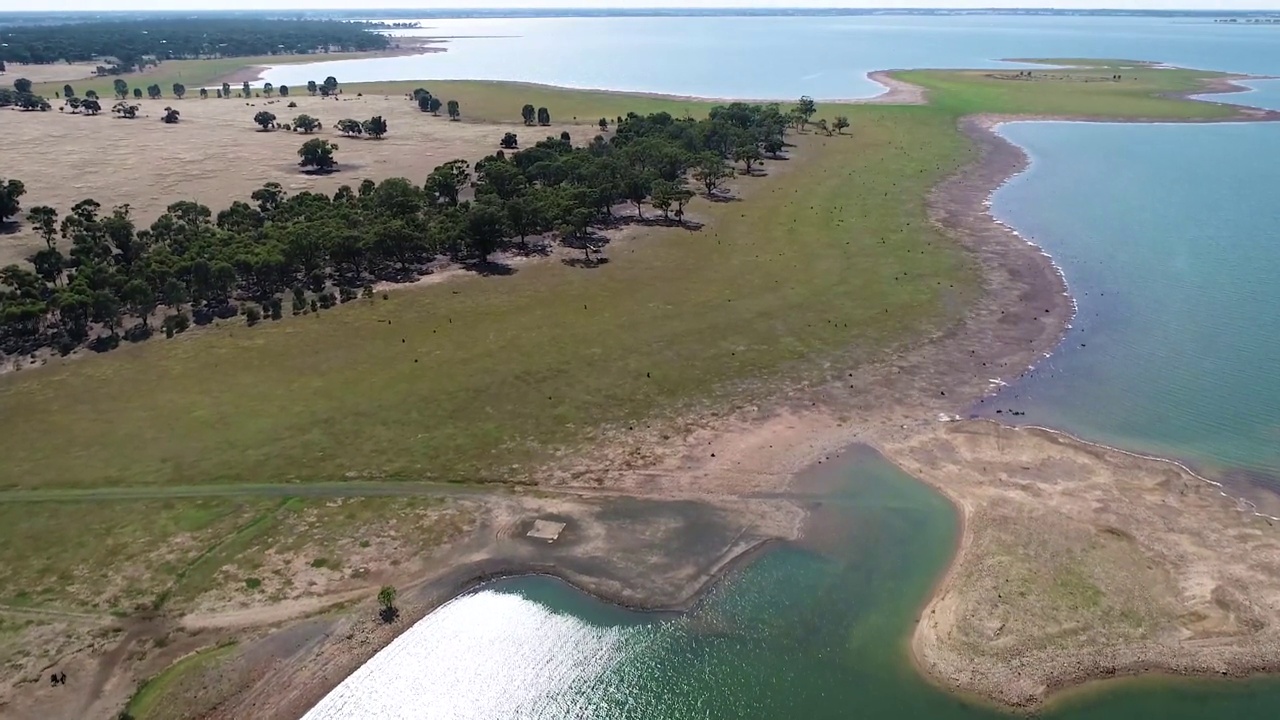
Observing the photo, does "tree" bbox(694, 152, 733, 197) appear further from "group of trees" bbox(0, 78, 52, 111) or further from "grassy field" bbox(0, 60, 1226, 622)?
"group of trees" bbox(0, 78, 52, 111)

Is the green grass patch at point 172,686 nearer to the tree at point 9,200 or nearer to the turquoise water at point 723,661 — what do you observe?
the turquoise water at point 723,661

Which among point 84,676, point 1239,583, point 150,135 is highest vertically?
point 150,135

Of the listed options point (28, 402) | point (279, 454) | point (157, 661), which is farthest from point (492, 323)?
point (157, 661)

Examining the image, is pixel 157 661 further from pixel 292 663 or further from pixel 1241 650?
pixel 1241 650

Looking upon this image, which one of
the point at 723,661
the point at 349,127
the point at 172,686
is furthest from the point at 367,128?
the point at 723,661

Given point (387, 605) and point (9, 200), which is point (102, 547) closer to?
point (387, 605)

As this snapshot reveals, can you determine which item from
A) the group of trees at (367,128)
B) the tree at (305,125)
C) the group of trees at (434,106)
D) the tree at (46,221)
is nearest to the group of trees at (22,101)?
the tree at (305,125)
